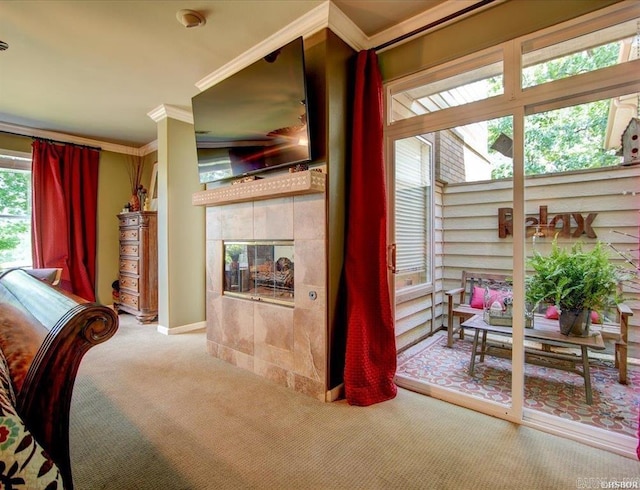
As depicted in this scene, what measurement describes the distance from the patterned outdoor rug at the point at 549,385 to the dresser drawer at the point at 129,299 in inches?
139

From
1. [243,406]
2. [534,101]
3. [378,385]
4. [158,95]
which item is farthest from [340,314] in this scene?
[158,95]

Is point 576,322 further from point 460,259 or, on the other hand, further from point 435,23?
point 435,23

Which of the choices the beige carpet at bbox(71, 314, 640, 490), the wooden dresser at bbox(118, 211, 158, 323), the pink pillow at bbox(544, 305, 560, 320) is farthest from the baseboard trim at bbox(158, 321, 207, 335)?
the pink pillow at bbox(544, 305, 560, 320)

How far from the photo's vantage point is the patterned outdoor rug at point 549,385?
2.05 metres

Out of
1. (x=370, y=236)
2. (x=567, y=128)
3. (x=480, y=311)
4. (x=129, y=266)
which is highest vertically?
(x=567, y=128)

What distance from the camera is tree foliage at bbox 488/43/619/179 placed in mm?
1819

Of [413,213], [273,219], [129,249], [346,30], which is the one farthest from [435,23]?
[129,249]

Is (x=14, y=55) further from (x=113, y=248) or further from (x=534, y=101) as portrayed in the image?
(x=534, y=101)

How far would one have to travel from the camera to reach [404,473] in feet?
5.06

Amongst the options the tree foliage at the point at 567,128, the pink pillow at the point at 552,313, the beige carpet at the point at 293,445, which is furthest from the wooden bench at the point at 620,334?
the tree foliage at the point at 567,128

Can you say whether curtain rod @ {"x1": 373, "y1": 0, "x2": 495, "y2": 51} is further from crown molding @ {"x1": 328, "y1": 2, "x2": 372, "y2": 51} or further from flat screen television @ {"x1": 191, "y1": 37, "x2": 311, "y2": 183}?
flat screen television @ {"x1": 191, "y1": 37, "x2": 311, "y2": 183}

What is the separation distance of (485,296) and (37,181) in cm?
572

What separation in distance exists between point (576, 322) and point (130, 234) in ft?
16.6

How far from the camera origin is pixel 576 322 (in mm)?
2299
